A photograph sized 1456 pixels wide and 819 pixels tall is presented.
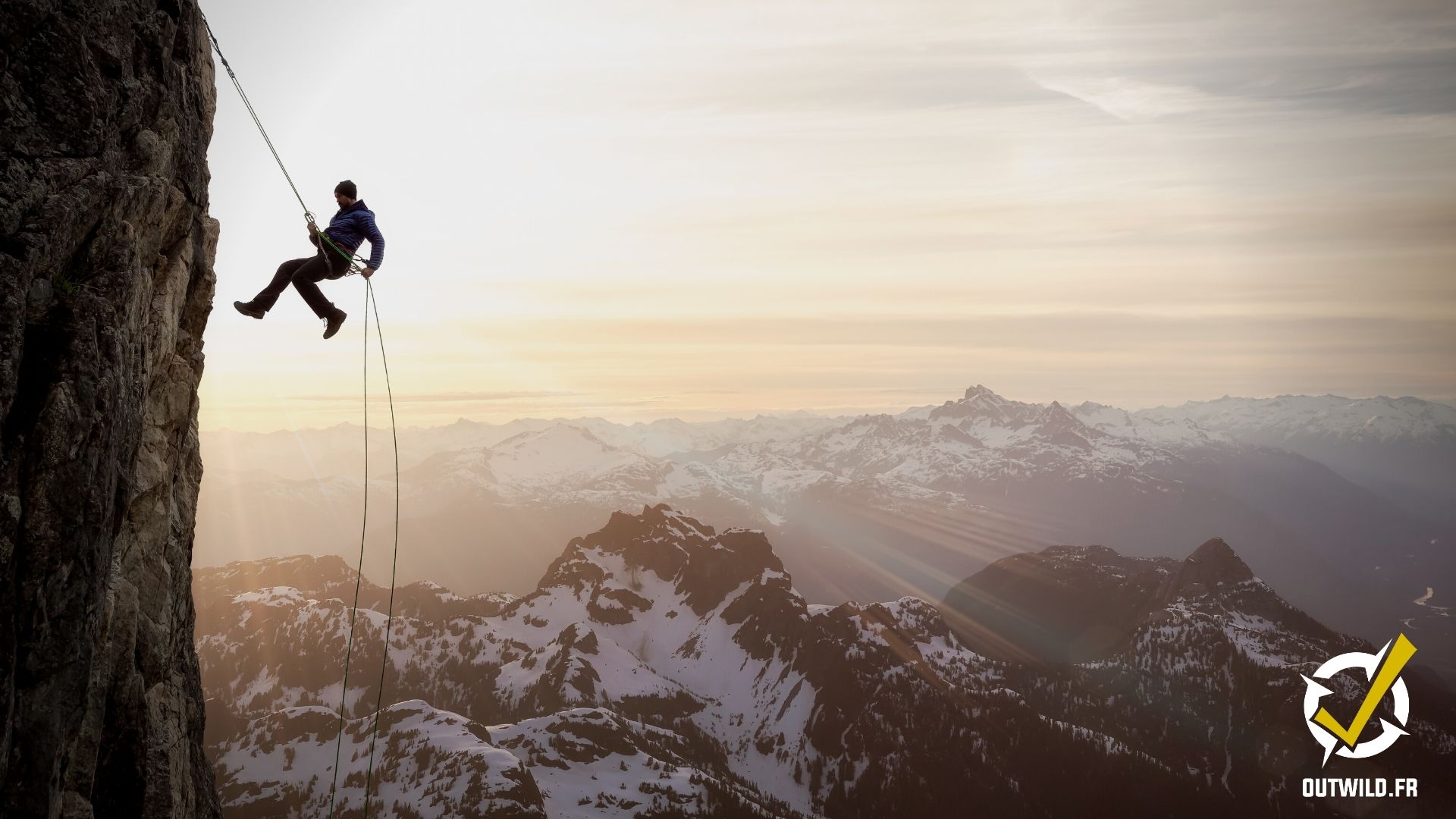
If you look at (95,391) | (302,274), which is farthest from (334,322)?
(95,391)

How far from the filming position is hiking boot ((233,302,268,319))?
21984mm

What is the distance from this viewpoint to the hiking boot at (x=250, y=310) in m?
22.0

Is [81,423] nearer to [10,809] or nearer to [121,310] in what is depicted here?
[121,310]

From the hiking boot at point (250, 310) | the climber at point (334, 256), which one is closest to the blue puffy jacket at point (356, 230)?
the climber at point (334, 256)

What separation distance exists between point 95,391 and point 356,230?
951 centimetres

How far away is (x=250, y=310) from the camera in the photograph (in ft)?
72.3

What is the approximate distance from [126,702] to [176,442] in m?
5.54

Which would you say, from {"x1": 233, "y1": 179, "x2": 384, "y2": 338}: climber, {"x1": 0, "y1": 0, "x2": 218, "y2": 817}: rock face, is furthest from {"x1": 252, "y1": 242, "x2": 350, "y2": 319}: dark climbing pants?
{"x1": 0, "y1": 0, "x2": 218, "y2": 817}: rock face

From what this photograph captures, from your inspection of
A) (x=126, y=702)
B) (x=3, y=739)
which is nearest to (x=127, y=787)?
(x=126, y=702)

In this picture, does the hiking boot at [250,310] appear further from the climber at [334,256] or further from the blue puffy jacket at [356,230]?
the blue puffy jacket at [356,230]

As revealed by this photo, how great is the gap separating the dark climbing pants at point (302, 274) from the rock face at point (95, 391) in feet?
9.24

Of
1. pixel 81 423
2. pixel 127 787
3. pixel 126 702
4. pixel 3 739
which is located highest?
pixel 81 423

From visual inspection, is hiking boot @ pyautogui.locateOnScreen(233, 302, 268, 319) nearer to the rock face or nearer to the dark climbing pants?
the dark climbing pants

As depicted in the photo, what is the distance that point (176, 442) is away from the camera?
797 inches
